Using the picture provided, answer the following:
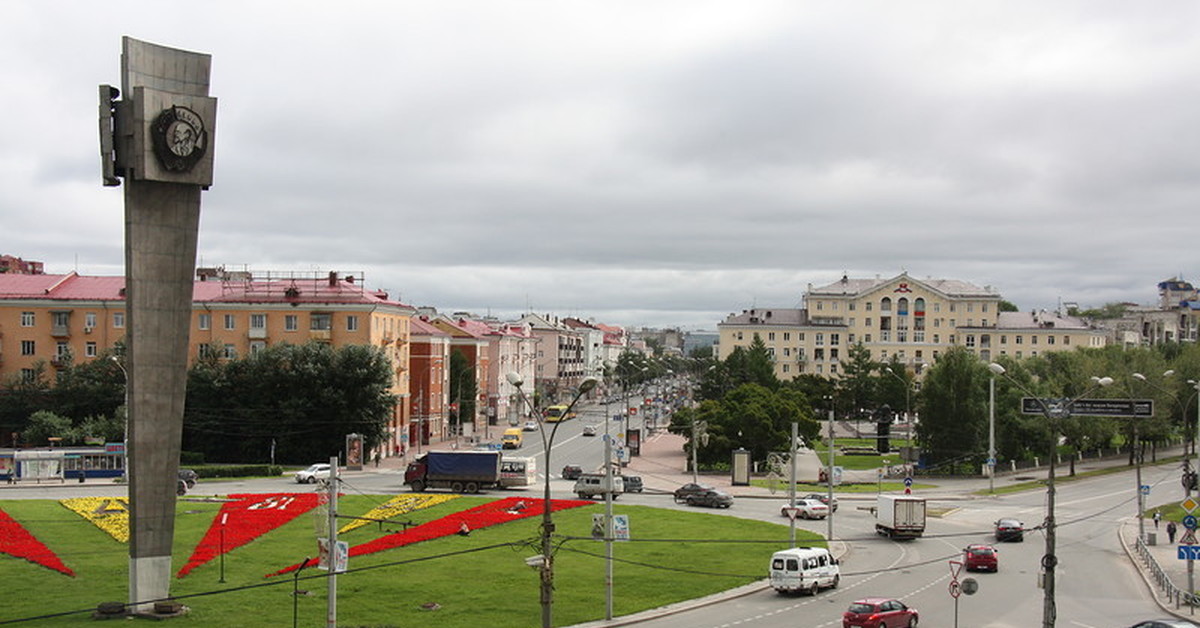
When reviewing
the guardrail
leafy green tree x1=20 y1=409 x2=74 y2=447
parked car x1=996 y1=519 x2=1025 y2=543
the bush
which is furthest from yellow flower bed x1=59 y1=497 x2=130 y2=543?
the guardrail

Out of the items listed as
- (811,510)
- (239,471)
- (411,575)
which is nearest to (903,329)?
(811,510)

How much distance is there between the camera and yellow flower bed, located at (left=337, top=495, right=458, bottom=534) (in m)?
51.8

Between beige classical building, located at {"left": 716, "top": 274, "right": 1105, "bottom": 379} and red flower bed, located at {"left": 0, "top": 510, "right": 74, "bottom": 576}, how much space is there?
121 metres

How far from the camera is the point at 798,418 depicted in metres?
91.2

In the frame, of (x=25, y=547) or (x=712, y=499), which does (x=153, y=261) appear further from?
(x=712, y=499)

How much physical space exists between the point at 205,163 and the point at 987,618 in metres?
28.8

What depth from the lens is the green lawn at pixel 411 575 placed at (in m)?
34.6

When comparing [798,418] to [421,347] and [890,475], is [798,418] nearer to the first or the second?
[890,475]

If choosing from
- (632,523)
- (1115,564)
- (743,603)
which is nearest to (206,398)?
(632,523)

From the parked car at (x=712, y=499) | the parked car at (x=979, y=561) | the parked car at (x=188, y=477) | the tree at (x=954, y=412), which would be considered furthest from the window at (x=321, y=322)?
the parked car at (x=979, y=561)

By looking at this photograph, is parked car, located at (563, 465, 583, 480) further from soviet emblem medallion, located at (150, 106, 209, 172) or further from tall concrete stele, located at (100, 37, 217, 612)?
Answer: soviet emblem medallion, located at (150, 106, 209, 172)

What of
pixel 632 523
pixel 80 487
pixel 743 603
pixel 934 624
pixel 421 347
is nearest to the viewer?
pixel 934 624

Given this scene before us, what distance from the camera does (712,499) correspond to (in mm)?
63469

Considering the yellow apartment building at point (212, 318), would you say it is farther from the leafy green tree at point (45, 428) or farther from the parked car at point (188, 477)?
the parked car at point (188, 477)
